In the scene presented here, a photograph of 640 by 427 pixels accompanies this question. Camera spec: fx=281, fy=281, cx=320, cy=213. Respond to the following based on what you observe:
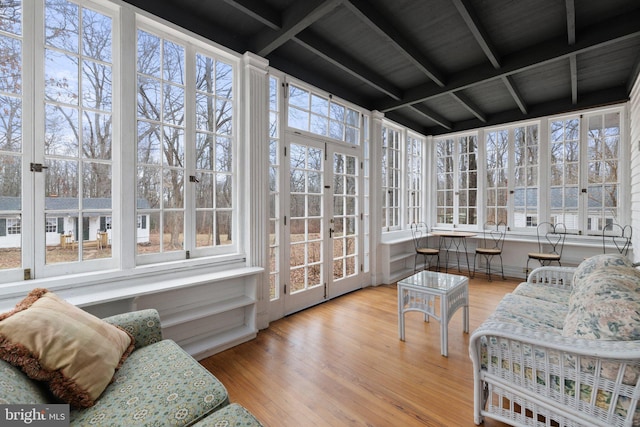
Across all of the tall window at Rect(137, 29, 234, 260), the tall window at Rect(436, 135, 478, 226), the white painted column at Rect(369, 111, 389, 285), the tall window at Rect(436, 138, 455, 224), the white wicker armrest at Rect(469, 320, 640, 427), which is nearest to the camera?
the white wicker armrest at Rect(469, 320, 640, 427)

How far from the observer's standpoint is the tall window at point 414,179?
5734 mm

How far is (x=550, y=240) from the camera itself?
4867 millimetres

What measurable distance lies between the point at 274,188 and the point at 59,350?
2328 millimetres

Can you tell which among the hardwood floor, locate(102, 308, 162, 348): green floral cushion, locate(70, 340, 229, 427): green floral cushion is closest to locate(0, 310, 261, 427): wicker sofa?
locate(70, 340, 229, 427): green floral cushion

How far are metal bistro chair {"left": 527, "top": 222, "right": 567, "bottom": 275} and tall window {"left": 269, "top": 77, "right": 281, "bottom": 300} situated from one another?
164 inches

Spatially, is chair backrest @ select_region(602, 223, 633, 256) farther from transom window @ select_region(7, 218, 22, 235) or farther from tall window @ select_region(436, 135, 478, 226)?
transom window @ select_region(7, 218, 22, 235)

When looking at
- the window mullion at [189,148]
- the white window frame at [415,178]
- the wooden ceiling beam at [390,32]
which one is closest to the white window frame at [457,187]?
the white window frame at [415,178]

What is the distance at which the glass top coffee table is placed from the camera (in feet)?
8.35

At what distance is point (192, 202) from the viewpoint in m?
2.64

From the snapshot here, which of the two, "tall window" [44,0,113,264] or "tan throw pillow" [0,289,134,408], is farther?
"tall window" [44,0,113,264]

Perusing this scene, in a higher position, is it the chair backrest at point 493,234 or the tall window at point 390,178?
the tall window at point 390,178

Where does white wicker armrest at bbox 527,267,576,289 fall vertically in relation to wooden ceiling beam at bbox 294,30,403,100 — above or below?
below

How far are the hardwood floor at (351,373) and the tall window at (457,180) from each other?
122 inches

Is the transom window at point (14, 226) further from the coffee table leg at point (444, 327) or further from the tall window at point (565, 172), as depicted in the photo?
the tall window at point (565, 172)
